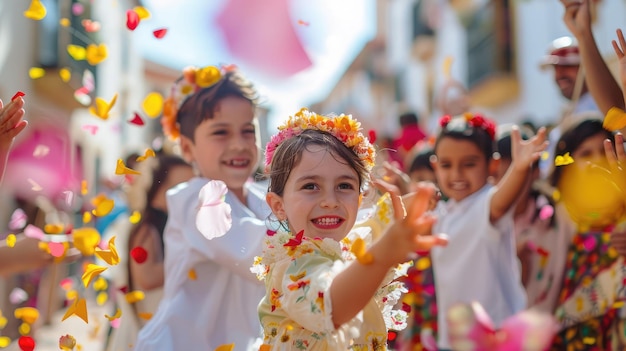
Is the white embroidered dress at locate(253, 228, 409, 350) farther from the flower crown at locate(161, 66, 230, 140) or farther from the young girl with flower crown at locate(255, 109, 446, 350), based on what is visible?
the flower crown at locate(161, 66, 230, 140)

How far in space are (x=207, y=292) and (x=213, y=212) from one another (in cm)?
32

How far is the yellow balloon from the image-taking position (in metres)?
3.67

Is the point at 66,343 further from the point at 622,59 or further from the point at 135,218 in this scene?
the point at 622,59

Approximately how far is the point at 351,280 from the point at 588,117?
2.64 m

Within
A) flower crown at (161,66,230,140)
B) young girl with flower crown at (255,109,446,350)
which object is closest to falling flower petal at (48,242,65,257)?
flower crown at (161,66,230,140)

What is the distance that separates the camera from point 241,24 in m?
3.43

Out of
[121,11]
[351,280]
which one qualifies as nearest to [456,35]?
[121,11]

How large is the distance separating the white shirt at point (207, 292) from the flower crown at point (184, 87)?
0.43m

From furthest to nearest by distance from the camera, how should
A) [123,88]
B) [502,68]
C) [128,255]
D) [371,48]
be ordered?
[371,48] → [123,88] → [502,68] → [128,255]

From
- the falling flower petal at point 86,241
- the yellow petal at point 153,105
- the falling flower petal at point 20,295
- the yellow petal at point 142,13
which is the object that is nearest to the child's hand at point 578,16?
the yellow petal at point 142,13

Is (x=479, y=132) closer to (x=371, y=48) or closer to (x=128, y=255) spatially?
(x=128, y=255)

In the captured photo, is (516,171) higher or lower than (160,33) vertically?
lower

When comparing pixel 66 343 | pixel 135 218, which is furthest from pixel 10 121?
pixel 135 218

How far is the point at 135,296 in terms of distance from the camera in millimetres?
4402
